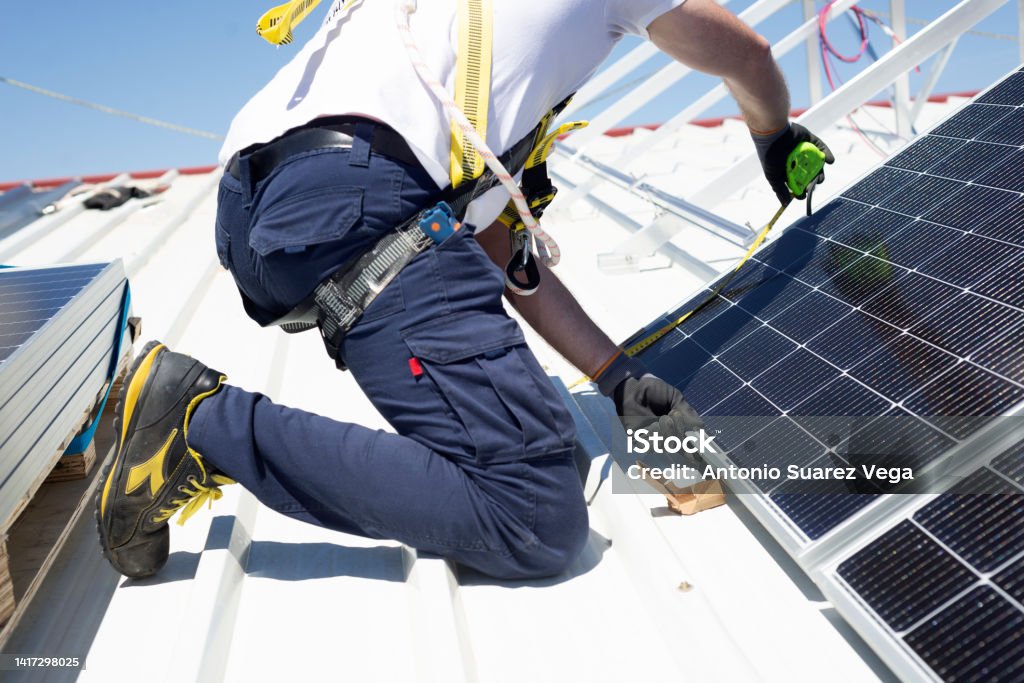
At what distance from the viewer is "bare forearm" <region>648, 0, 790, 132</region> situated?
2432 mm

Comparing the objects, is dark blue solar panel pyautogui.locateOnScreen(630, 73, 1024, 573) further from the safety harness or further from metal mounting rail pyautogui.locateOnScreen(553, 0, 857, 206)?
metal mounting rail pyautogui.locateOnScreen(553, 0, 857, 206)

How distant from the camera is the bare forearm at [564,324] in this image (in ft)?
9.21

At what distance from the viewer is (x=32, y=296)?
3.00 meters

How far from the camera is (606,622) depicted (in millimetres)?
2051

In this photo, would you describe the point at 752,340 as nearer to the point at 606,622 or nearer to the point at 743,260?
the point at 743,260

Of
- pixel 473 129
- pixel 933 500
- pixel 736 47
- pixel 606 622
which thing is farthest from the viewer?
pixel 736 47

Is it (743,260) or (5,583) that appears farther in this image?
(743,260)

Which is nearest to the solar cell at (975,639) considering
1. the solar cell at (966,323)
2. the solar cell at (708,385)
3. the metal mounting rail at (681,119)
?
the solar cell at (966,323)

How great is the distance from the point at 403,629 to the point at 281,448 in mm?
498

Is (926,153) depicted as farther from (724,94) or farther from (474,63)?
(724,94)

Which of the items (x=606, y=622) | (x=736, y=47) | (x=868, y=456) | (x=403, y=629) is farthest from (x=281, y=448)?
(x=736, y=47)

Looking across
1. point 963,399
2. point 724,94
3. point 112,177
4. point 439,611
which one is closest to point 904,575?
point 963,399

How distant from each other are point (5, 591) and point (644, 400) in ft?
5.25

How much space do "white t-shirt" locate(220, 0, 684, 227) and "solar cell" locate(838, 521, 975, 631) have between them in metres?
1.22
